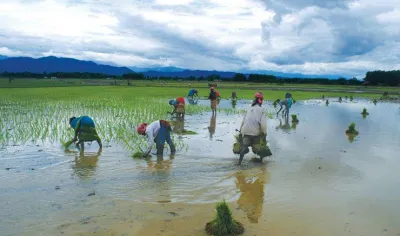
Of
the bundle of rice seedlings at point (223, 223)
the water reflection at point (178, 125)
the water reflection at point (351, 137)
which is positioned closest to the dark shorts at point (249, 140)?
the bundle of rice seedlings at point (223, 223)

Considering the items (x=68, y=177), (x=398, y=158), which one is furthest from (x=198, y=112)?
(x=68, y=177)

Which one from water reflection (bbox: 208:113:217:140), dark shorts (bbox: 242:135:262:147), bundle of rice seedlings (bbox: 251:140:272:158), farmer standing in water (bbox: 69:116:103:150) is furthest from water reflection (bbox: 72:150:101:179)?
water reflection (bbox: 208:113:217:140)

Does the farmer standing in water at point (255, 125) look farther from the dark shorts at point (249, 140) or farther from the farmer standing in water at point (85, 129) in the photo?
the farmer standing in water at point (85, 129)

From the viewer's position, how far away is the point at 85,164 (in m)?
8.13

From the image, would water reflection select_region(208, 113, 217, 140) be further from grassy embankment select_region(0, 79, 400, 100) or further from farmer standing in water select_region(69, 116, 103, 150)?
grassy embankment select_region(0, 79, 400, 100)

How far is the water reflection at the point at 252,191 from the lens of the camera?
5.46 metres

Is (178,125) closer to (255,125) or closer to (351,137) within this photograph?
(351,137)

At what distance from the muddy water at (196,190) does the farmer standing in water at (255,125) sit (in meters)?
0.65

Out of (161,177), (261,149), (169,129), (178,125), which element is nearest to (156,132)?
(169,129)

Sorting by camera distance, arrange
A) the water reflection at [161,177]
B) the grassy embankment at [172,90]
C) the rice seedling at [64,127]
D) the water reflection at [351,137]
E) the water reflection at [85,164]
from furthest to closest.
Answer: the grassy embankment at [172,90] → the water reflection at [351,137] → the rice seedling at [64,127] → the water reflection at [85,164] → the water reflection at [161,177]

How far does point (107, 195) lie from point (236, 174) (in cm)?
280

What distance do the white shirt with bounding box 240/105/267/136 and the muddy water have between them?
2.78ft

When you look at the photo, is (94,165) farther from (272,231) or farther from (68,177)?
(272,231)

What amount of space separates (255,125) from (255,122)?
7 centimetres
